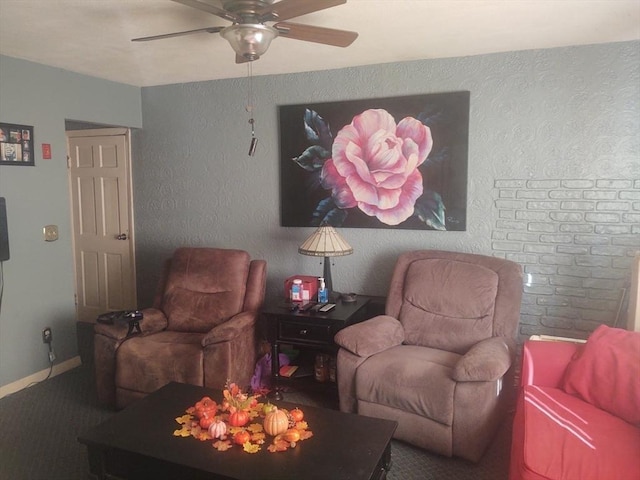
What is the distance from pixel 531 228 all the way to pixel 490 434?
1431 millimetres

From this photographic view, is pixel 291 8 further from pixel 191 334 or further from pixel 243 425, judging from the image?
pixel 191 334

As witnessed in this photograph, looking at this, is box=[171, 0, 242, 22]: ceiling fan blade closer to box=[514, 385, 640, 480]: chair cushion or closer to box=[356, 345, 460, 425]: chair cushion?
box=[356, 345, 460, 425]: chair cushion

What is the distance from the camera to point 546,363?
8.13 feet

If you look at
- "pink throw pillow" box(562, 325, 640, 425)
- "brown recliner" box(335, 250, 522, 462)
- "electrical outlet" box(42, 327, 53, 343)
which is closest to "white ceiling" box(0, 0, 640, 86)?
"brown recliner" box(335, 250, 522, 462)

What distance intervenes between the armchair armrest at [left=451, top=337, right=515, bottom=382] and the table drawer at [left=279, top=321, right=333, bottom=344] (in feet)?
2.95

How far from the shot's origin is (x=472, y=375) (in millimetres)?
2484

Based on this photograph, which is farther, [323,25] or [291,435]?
[323,25]

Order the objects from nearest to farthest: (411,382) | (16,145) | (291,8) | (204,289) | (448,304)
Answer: (291,8) → (411,382) → (448,304) → (16,145) → (204,289)

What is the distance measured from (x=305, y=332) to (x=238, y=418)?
1.19 m

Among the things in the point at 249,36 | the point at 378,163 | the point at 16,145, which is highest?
the point at 249,36

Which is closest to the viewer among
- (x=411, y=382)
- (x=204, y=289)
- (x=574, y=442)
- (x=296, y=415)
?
(x=574, y=442)

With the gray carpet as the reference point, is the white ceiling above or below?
above

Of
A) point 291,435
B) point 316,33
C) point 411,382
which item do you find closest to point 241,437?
point 291,435

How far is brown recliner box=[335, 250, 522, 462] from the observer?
2.52 m
